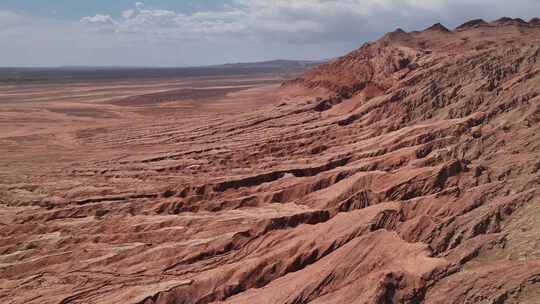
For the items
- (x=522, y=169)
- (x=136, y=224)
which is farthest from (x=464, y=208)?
(x=136, y=224)

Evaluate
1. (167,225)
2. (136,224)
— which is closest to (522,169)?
(167,225)

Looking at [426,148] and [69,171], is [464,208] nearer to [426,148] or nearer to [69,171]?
[426,148]

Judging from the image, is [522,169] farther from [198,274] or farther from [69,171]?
[69,171]

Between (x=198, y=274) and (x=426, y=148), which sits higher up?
(x=426, y=148)

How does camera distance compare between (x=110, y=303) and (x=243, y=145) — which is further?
(x=243, y=145)

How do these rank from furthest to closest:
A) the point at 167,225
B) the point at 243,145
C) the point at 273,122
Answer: the point at 273,122 < the point at 243,145 < the point at 167,225

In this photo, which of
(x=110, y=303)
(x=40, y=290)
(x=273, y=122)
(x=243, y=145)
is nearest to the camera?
(x=110, y=303)
